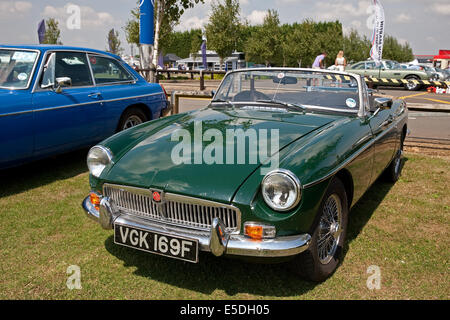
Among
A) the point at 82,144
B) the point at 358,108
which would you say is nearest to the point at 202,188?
the point at 358,108

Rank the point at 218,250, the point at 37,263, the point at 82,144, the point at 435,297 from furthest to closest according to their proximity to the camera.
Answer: the point at 82,144, the point at 37,263, the point at 435,297, the point at 218,250

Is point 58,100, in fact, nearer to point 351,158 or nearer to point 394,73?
point 351,158

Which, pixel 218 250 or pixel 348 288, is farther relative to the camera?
pixel 348 288

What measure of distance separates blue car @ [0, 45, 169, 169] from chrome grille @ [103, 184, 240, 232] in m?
2.10

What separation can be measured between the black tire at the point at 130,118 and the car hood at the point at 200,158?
7.73 ft

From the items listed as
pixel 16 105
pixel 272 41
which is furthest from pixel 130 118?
pixel 272 41

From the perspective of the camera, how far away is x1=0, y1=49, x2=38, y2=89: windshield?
4617 millimetres

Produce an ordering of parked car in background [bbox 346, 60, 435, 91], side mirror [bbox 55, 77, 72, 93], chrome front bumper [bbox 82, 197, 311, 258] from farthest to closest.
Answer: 1. parked car in background [bbox 346, 60, 435, 91]
2. side mirror [bbox 55, 77, 72, 93]
3. chrome front bumper [bbox 82, 197, 311, 258]

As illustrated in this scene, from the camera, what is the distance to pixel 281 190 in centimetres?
239

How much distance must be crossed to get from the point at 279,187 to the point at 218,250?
1.69 ft

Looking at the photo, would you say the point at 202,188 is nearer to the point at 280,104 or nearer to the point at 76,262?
the point at 76,262

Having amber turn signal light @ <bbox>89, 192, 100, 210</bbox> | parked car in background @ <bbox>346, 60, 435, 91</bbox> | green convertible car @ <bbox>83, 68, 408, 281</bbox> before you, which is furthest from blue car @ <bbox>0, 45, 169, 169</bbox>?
parked car in background @ <bbox>346, 60, 435, 91</bbox>

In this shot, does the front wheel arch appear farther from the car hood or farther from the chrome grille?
the chrome grille

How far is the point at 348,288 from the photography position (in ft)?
8.91
